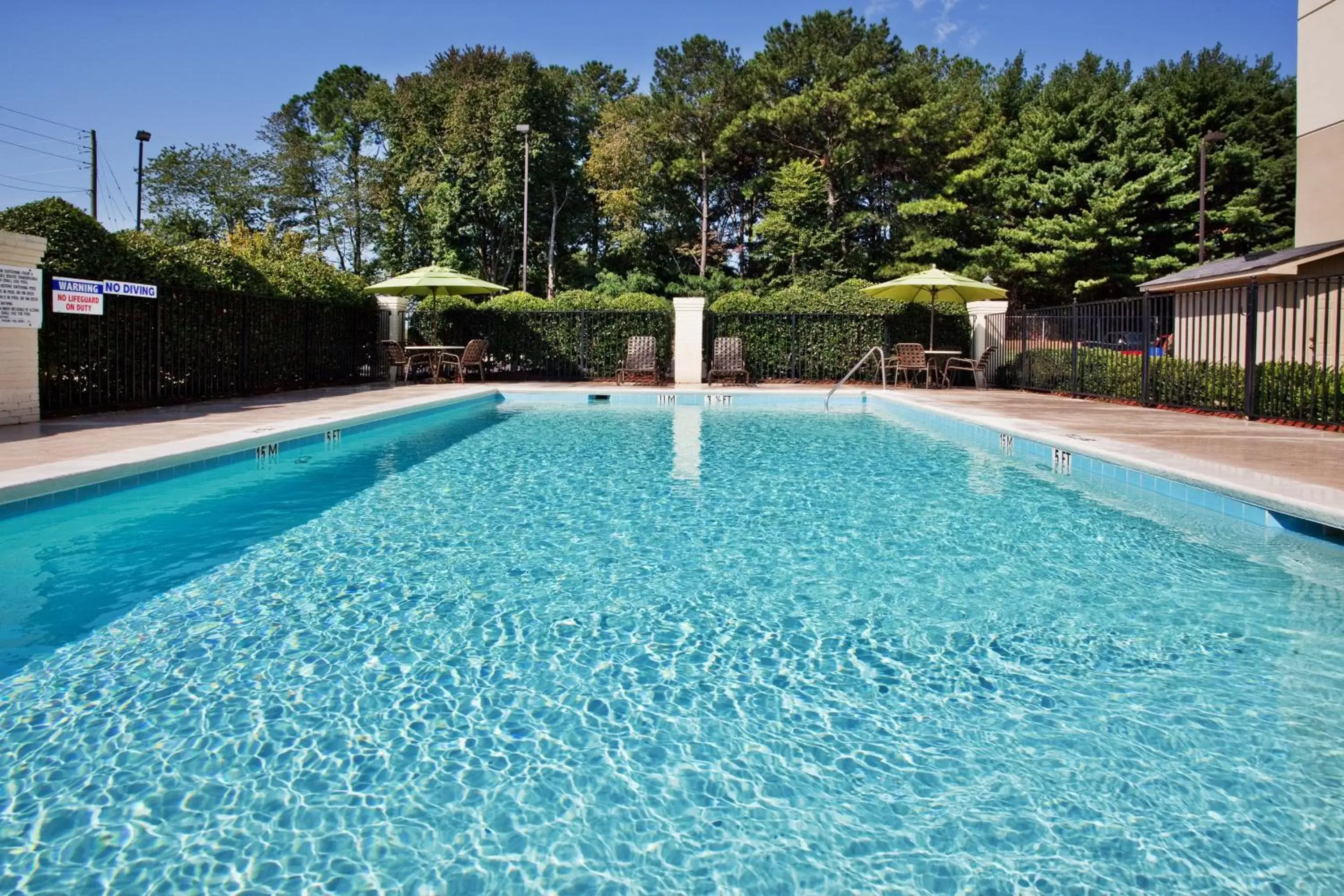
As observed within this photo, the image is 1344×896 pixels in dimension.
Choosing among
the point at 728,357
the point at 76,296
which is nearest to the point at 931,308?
the point at 728,357

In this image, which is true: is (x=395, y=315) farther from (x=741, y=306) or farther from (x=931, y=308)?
(x=931, y=308)

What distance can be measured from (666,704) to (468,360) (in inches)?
561

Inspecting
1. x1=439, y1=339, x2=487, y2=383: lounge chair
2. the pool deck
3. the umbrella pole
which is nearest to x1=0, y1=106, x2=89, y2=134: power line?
x1=439, y1=339, x2=487, y2=383: lounge chair

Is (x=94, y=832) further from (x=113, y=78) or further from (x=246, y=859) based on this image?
(x=113, y=78)

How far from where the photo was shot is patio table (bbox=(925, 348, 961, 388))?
16.1m

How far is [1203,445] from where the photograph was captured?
24.5ft

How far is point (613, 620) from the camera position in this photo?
12.3ft

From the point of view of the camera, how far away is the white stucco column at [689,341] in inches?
684

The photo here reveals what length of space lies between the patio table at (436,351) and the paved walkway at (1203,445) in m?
8.97

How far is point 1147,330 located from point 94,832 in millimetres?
12945

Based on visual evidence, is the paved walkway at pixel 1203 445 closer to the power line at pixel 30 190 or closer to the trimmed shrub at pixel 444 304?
the trimmed shrub at pixel 444 304

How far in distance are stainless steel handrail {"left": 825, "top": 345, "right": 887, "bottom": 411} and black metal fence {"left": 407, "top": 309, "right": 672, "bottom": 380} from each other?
398 cm

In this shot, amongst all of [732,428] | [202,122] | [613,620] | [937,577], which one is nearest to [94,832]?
[613,620]

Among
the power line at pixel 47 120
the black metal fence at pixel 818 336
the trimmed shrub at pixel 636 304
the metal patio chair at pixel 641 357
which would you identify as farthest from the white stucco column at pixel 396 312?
the power line at pixel 47 120
